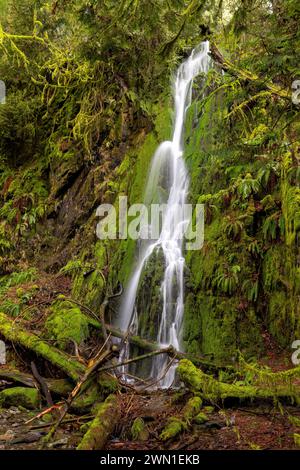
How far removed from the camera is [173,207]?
29.5ft

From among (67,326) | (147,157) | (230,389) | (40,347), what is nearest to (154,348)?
(67,326)

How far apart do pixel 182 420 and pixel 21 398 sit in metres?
2.32

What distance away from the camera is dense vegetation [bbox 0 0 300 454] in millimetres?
4973

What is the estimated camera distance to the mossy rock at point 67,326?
688 cm

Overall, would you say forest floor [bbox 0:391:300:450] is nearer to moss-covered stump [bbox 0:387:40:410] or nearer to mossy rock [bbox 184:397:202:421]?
mossy rock [bbox 184:397:202:421]

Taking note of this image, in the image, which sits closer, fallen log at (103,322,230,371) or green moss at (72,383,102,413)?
green moss at (72,383,102,413)

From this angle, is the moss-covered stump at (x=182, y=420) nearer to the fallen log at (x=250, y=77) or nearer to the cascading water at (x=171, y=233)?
the cascading water at (x=171, y=233)

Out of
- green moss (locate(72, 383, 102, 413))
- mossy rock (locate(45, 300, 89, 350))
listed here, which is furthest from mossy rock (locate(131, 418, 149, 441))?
mossy rock (locate(45, 300, 89, 350))

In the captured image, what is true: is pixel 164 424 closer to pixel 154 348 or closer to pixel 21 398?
pixel 21 398

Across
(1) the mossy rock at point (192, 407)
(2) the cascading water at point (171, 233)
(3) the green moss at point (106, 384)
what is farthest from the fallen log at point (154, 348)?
(1) the mossy rock at point (192, 407)

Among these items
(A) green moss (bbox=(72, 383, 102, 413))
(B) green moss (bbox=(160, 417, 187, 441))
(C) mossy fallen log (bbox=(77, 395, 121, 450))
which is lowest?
(A) green moss (bbox=(72, 383, 102, 413))

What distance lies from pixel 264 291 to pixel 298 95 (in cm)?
374

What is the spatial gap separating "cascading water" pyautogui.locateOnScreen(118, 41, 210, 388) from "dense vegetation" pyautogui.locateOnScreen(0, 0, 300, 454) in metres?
0.22

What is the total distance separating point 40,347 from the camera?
21.6 ft
